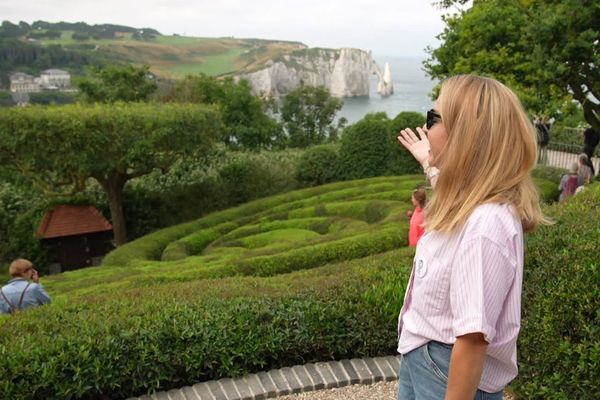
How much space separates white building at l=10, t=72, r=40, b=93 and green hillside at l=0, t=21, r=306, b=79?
54.5ft

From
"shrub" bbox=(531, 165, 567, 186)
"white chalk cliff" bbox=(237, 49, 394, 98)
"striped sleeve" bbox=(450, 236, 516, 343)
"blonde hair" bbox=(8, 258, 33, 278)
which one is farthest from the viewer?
"white chalk cliff" bbox=(237, 49, 394, 98)

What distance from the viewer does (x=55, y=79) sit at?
8944cm

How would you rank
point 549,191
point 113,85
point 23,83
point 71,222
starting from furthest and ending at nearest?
point 23,83, point 113,85, point 71,222, point 549,191

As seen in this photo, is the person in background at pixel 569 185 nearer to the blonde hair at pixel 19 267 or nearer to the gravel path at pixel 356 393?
the gravel path at pixel 356 393

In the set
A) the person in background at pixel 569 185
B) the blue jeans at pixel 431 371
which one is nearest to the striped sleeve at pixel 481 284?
the blue jeans at pixel 431 371

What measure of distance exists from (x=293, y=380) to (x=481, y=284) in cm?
381

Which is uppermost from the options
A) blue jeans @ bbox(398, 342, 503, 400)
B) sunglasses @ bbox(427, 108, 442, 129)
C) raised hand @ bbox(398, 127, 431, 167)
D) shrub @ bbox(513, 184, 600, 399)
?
sunglasses @ bbox(427, 108, 442, 129)

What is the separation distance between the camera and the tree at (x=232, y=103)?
1606 inches

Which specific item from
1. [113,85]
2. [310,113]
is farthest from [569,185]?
[310,113]

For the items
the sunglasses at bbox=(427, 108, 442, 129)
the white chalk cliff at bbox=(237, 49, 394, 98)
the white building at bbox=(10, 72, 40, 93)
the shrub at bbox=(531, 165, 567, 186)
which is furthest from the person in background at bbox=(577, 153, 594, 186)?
the white chalk cliff at bbox=(237, 49, 394, 98)

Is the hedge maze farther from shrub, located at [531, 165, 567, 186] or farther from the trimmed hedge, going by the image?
shrub, located at [531, 165, 567, 186]

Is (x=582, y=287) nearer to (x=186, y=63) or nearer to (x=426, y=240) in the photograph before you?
(x=426, y=240)

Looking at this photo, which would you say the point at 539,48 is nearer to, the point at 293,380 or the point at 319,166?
the point at 293,380

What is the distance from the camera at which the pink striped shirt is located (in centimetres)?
221
